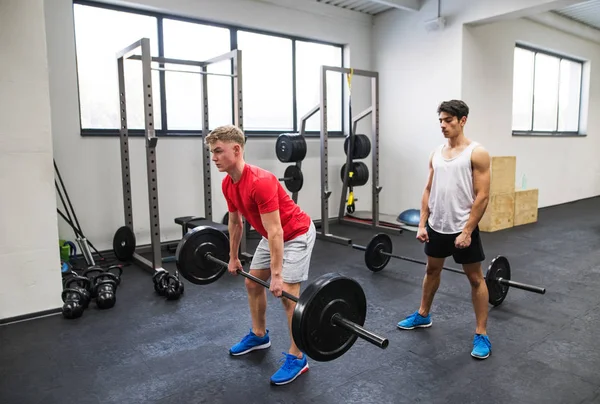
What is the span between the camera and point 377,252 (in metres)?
3.40

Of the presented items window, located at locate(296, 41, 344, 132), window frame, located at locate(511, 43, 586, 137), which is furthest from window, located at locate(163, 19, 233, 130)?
window frame, located at locate(511, 43, 586, 137)

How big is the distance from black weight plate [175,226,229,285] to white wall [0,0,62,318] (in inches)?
40.7

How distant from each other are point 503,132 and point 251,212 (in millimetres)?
4991

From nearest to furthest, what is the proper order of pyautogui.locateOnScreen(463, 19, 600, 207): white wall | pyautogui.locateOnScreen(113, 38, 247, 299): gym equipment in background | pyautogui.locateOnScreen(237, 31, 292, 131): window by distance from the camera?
pyautogui.locateOnScreen(113, 38, 247, 299): gym equipment in background < pyautogui.locateOnScreen(237, 31, 292, 131): window < pyautogui.locateOnScreen(463, 19, 600, 207): white wall

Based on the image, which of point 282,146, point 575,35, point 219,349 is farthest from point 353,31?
point 219,349

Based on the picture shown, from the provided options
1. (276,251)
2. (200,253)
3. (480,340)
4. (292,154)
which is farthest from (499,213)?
(276,251)

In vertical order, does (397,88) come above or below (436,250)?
above

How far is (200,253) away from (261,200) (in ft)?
2.26

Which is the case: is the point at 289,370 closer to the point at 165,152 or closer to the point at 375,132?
the point at 165,152

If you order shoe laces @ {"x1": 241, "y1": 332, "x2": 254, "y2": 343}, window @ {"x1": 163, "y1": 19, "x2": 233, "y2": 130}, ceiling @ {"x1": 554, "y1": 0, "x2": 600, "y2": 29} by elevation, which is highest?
ceiling @ {"x1": 554, "y1": 0, "x2": 600, "y2": 29}

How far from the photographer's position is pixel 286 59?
17.1 ft

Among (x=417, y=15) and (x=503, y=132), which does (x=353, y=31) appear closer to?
(x=417, y=15)

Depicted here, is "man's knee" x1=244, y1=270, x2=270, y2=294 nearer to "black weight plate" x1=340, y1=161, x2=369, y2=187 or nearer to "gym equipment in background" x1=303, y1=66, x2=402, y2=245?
"gym equipment in background" x1=303, y1=66, x2=402, y2=245

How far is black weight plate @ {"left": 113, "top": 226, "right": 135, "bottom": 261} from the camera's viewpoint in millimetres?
3787
